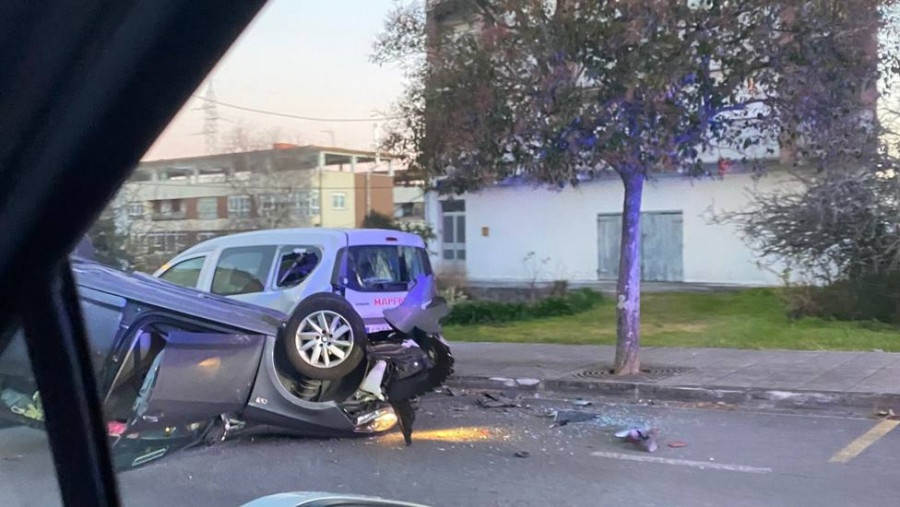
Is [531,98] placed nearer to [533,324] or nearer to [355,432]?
[355,432]

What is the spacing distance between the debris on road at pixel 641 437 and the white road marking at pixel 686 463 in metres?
0.28

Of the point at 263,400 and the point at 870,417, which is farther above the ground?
the point at 263,400

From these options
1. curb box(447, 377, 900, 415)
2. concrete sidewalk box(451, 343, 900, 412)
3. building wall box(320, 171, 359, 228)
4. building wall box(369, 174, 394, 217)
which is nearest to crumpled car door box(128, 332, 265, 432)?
curb box(447, 377, 900, 415)

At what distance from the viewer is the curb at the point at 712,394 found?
8930mm

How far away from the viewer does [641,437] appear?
7629 mm

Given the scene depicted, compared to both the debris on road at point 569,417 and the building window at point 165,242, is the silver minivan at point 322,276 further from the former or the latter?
the debris on road at point 569,417

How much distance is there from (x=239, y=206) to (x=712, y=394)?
5.22 m

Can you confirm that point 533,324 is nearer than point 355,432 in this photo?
No

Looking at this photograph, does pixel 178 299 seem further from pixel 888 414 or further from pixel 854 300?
pixel 854 300

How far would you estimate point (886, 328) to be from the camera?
45.1 feet

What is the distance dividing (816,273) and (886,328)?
1.65 m

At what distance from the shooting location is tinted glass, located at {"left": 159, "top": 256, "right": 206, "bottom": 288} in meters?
8.57

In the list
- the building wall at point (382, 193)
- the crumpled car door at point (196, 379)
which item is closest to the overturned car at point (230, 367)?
the crumpled car door at point (196, 379)

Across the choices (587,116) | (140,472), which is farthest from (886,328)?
(140,472)
